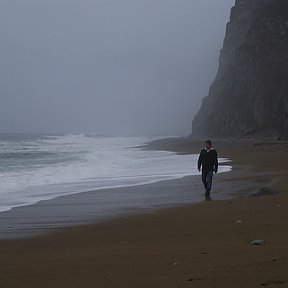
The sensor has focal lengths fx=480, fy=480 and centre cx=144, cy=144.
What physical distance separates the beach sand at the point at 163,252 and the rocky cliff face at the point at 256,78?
154ft

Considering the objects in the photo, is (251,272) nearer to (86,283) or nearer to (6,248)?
(86,283)

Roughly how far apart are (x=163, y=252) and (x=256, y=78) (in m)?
61.6

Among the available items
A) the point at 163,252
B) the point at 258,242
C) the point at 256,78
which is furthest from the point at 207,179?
the point at 256,78

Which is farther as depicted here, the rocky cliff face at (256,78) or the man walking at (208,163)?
the rocky cliff face at (256,78)

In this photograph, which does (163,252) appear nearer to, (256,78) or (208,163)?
(208,163)

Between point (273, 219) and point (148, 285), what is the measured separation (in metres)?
4.04

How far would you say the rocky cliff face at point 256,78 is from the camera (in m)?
59.8

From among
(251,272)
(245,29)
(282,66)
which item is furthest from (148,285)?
(245,29)

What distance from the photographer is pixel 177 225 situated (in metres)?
8.30

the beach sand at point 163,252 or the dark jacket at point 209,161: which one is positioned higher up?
the dark jacket at point 209,161

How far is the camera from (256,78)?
213 feet

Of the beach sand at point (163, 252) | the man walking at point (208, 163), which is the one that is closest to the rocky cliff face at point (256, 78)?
the man walking at point (208, 163)

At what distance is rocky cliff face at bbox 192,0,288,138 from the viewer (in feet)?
196

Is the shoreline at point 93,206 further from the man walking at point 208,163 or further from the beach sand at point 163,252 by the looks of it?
the beach sand at point 163,252
